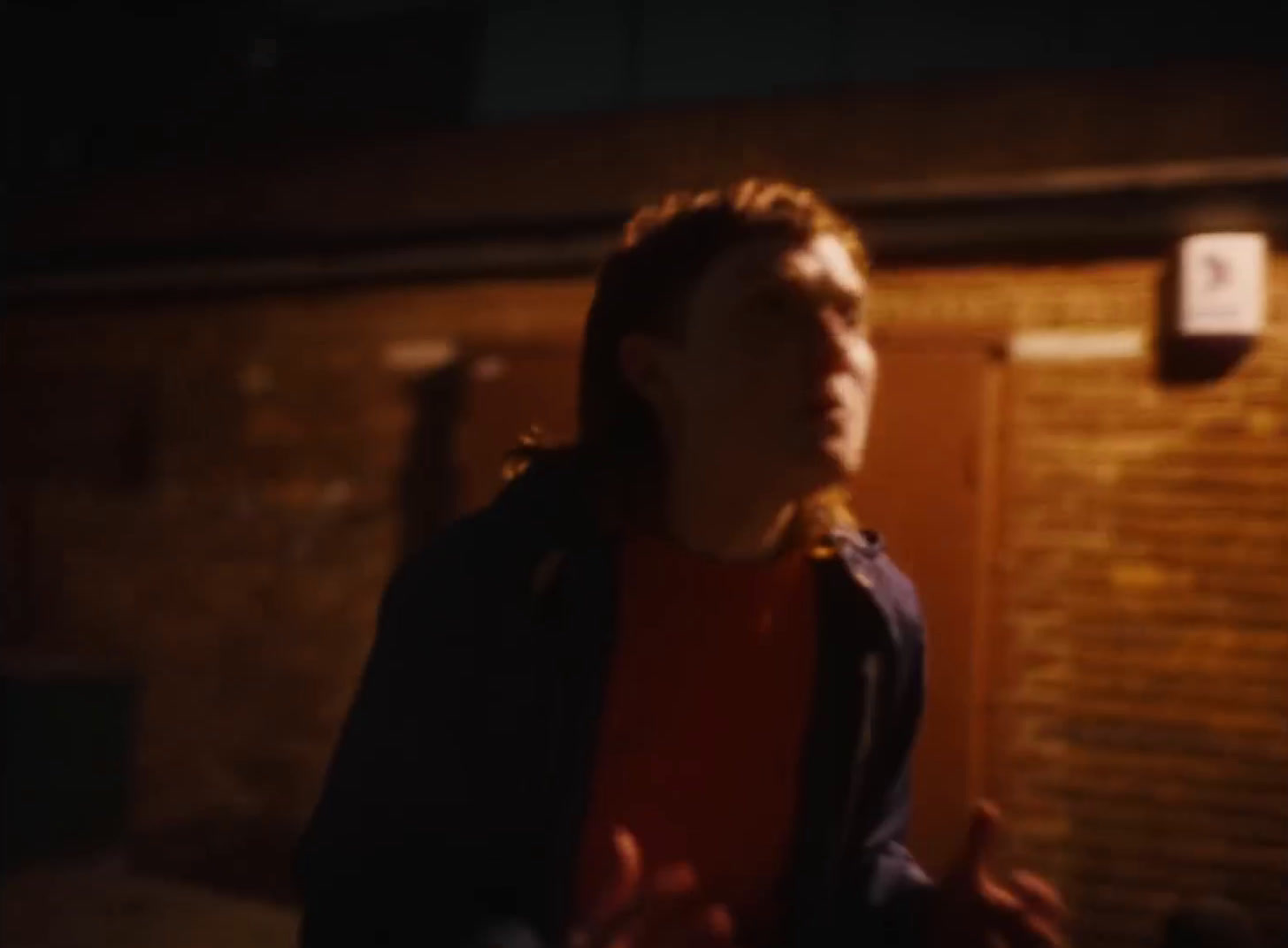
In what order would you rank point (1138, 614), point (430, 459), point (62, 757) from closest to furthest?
1. point (1138, 614)
2. point (430, 459)
3. point (62, 757)

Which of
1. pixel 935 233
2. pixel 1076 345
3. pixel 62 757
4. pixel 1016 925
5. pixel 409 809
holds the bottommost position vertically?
pixel 62 757

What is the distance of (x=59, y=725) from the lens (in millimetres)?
6727

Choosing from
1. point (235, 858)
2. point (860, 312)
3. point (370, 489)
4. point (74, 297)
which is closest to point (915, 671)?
point (860, 312)

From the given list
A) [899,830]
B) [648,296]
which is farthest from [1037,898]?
[648,296]

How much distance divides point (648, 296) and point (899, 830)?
0.82 m

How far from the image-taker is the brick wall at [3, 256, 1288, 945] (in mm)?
4715

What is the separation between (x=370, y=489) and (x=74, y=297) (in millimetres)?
2272

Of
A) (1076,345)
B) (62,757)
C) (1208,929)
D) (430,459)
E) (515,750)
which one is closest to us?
(515,750)

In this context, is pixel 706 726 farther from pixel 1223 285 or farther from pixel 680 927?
pixel 1223 285

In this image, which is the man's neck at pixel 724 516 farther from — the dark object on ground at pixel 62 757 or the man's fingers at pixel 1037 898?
the dark object on ground at pixel 62 757

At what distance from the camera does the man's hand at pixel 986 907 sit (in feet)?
5.42

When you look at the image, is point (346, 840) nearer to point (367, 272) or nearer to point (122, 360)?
point (367, 272)

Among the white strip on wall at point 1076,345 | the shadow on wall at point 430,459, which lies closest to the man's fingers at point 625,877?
the white strip on wall at point 1076,345

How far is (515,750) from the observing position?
5.21 ft
